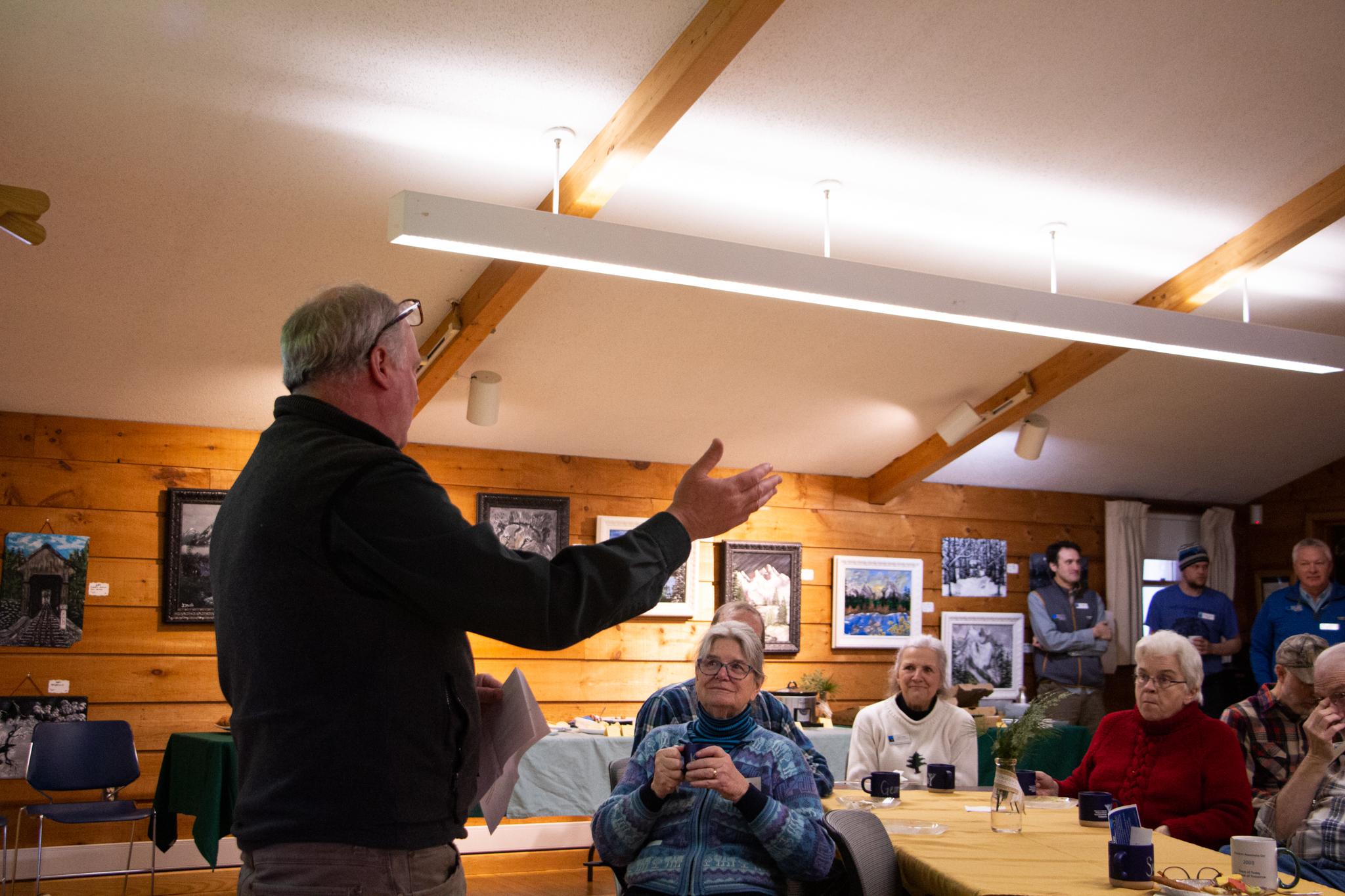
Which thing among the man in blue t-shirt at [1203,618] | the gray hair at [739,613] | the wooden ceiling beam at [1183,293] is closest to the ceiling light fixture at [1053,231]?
the wooden ceiling beam at [1183,293]

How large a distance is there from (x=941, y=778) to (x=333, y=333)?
3.10 metres

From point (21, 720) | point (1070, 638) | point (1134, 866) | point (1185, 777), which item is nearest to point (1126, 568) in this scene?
point (1070, 638)

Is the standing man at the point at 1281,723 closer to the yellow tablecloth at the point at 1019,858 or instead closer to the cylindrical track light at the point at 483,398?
the yellow tablecloth at the point at 1019,858

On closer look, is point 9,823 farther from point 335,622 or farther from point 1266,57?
point 1266,57

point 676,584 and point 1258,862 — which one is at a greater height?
point 676,584

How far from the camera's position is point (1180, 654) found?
148 inches

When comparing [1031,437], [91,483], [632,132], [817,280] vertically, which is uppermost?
[632,132]

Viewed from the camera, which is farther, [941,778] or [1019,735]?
[941,778]

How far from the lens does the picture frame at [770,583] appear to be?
7340 millimetres

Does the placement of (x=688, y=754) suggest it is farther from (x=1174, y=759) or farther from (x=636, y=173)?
(x=636, y=173)

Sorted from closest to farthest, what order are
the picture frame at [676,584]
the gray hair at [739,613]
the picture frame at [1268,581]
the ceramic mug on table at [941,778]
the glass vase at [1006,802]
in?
the glass vase at [1006,802], the ceramic mug on table at [941,778], the gray hair at [739,613], the picture frame at [676,584], the picture frame at [1268,581]

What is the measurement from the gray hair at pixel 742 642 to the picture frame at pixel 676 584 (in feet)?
11.5

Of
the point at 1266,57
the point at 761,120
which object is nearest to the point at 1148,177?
→ the point at 1266,57

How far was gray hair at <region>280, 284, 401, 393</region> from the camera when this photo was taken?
153 centimetres
